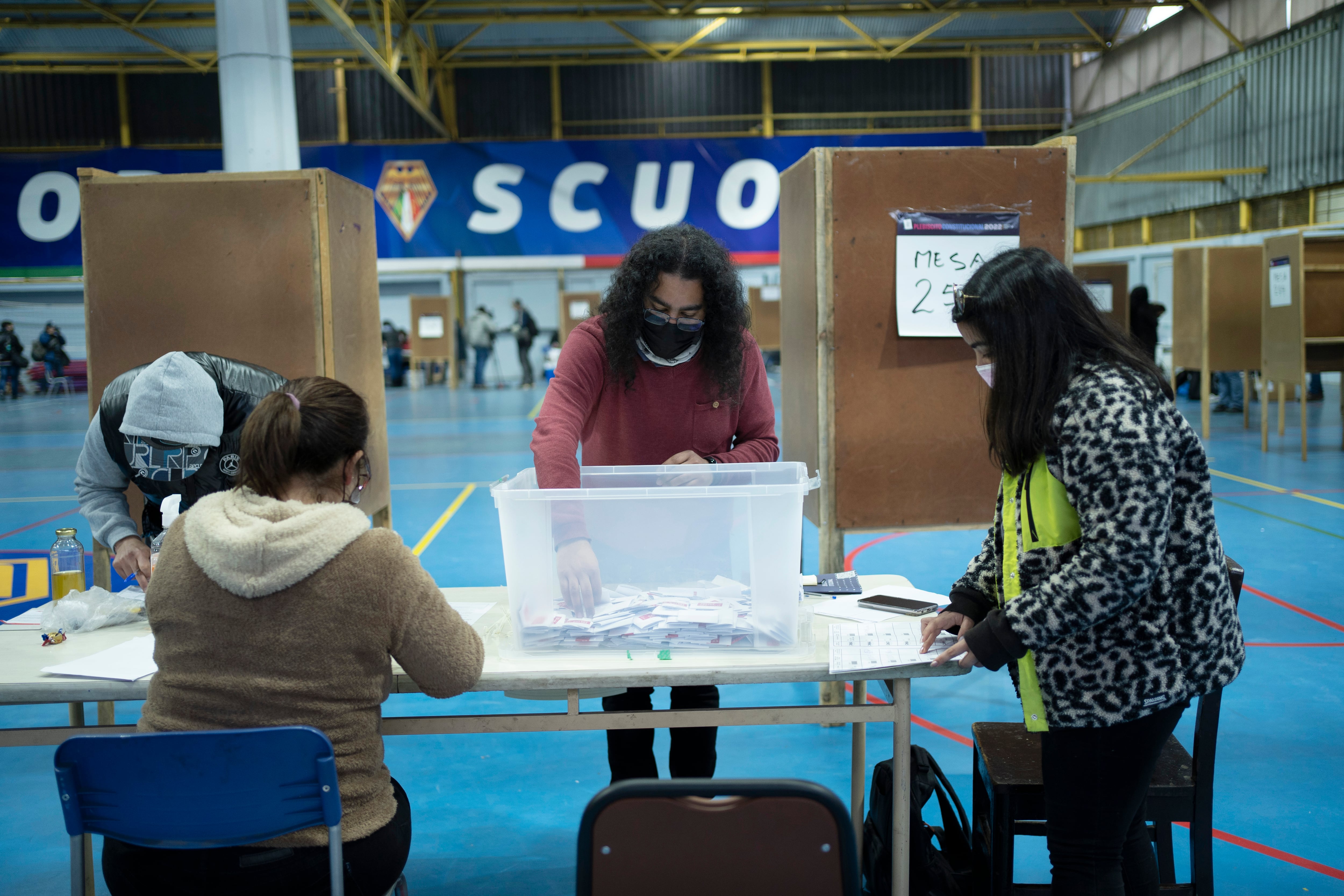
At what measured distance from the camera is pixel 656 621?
1.73 meters

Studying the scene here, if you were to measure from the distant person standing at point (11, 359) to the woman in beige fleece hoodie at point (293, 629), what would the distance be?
1820cm

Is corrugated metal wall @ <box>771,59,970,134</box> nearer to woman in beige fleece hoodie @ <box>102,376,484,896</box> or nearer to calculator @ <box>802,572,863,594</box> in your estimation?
calculator @ <box>802,572,863,594</box>

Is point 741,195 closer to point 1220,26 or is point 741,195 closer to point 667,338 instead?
point 1220,26

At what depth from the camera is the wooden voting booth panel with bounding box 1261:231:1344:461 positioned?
7363 mm

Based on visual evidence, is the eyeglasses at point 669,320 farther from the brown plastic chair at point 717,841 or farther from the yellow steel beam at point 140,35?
the yellow steel beam at point 140,35

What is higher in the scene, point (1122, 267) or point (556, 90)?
point (556, 90)

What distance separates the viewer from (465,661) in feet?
4.83

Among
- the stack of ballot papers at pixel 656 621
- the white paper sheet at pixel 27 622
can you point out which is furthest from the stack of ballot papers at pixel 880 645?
the white paper sheet at pixel 27 622

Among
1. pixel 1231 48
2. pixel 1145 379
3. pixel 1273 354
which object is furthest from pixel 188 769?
pixel 1231 48

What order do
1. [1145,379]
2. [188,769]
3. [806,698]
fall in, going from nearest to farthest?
[188,769], [1145,379], [806,698]

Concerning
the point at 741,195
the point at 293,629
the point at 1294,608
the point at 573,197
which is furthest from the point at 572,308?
the point at 293,629

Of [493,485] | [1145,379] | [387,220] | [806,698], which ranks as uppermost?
[387,220]

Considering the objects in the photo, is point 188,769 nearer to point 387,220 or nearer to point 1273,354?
point 1273,354

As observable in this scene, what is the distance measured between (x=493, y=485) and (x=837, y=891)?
83 cm
